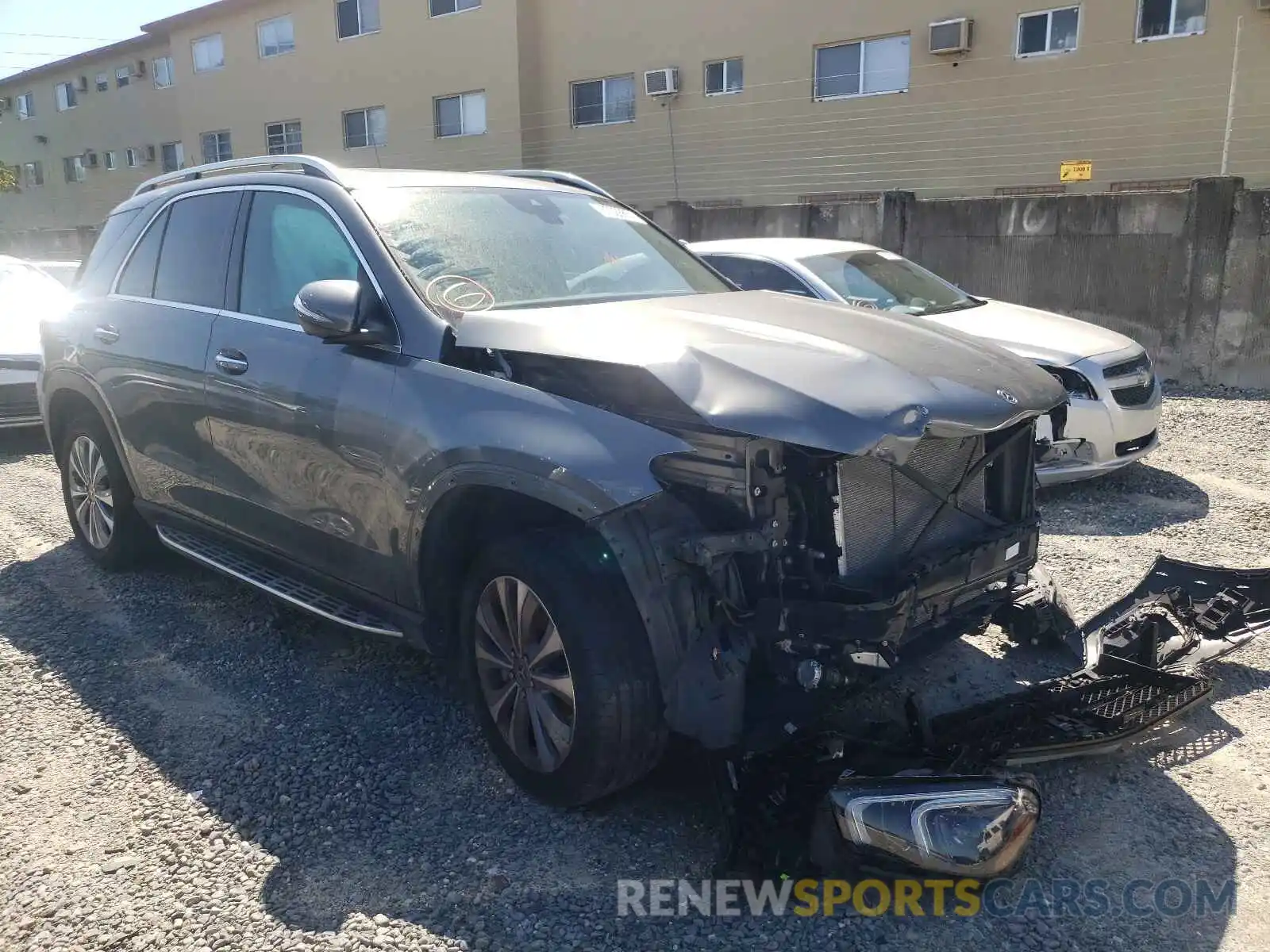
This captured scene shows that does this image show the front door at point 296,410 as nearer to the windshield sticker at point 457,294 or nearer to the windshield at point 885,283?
the windshield sticker at point 457,294

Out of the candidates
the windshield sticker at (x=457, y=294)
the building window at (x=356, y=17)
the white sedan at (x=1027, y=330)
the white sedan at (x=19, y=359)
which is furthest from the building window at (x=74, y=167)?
the windshield sticker at (x=457, y=294)

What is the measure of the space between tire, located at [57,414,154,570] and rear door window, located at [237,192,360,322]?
5.14ft

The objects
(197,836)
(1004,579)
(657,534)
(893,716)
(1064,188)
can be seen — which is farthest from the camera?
(1064,188)

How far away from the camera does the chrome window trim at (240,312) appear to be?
3574mm

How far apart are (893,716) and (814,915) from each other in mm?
1070

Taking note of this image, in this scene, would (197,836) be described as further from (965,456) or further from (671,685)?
(965,456)

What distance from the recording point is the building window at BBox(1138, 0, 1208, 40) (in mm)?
13859

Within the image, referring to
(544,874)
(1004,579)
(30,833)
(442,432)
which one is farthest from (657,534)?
(30,833)

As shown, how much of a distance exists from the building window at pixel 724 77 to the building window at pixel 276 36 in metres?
12.8

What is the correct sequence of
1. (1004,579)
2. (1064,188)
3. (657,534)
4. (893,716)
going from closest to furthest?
(657,534) → (1004,579) → (893,716) → (1064,188)

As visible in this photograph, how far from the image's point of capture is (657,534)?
2.85m

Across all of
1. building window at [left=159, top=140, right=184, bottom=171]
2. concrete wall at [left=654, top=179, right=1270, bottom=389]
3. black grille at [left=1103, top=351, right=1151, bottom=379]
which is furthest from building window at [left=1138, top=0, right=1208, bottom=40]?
building window at [left=159, top=140, right=184, bottom=171]

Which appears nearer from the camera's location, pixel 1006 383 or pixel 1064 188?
pixel 1006 383

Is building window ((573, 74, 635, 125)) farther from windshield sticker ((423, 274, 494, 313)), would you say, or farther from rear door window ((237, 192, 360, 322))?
windshield sticker ((423, 274, 494, 313))
